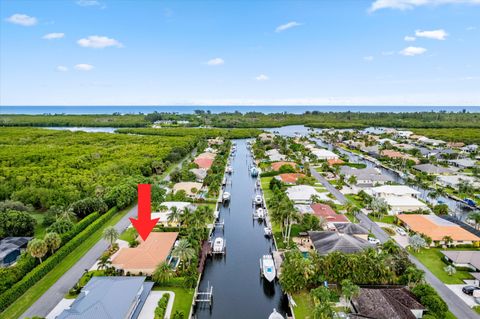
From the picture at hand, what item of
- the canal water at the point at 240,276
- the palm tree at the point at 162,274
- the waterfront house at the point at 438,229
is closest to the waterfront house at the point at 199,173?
the canal water at the point at 240,276

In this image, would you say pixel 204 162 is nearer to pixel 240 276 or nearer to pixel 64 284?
pixel 240 276

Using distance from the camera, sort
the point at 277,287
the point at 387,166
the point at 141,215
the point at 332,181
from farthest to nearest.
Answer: the point at 387,166 < the point at 332,181 < the point at 141,215 < the point at 277,287

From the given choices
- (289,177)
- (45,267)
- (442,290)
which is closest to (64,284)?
(45,267)

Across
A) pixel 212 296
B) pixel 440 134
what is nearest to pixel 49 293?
pixel 212 296

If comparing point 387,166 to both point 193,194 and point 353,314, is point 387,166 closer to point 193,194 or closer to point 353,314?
point 193,194

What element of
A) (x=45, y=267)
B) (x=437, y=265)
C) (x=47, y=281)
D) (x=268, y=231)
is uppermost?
(x=45, y=267)

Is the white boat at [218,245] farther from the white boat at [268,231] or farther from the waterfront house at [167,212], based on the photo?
the white boat at [268,231]
